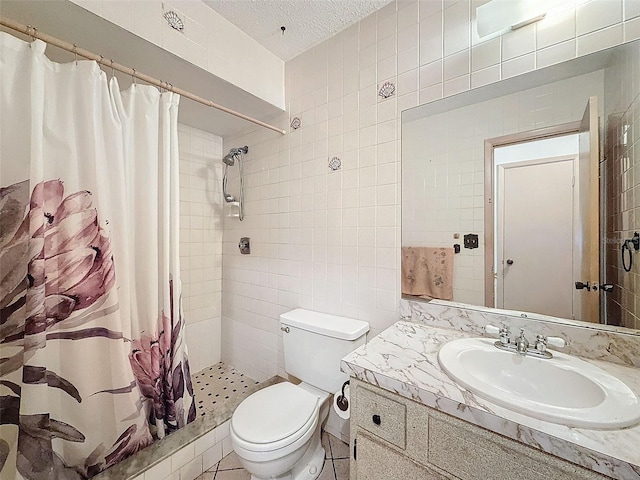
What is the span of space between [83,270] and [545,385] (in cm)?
173

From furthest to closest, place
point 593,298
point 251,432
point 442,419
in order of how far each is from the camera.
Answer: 1. point 251,432
2. point 593,298
3. point 442,419

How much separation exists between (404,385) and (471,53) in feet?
4.40

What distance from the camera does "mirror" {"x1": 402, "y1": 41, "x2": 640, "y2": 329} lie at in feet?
2.95

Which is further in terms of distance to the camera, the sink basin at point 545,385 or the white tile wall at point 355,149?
the white tile wall at point 355,149

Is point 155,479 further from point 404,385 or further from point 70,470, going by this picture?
point 404,385

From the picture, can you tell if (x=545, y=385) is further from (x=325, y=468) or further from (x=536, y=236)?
(x=325, y=468)

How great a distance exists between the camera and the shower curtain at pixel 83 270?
91 centimetres


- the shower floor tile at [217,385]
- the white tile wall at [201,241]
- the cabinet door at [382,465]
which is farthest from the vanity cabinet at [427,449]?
the white tile wall at [201,241]

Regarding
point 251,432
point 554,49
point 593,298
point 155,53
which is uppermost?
point 155,53

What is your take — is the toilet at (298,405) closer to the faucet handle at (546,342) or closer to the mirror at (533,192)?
the mirror at (533,192)

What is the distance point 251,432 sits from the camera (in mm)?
1077

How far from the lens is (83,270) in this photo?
1.02m

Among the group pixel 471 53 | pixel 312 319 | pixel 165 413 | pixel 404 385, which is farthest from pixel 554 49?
pixel 165 413

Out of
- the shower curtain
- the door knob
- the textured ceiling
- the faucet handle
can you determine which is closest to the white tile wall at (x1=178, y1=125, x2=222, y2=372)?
the shower curtain
